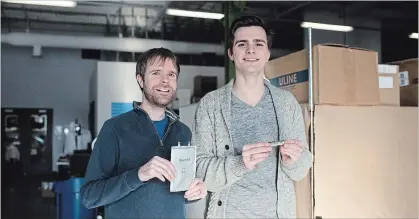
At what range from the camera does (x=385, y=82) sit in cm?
261

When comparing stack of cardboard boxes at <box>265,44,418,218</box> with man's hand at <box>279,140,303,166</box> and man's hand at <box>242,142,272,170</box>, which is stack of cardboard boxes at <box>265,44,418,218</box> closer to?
man's hand at <box>279,140,303,166</box>

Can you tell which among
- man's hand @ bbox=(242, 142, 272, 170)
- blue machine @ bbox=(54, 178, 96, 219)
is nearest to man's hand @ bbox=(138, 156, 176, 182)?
man's hand @ bbox=(242, 142, 272, 170)

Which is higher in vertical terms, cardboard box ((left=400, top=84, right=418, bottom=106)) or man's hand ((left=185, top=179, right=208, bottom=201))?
cardboard box ((left=400, top=84, right=418, bottom=106))

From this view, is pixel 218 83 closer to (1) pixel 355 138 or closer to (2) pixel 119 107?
(2) pixel 119 107

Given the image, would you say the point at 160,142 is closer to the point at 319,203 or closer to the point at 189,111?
the point at 319,203

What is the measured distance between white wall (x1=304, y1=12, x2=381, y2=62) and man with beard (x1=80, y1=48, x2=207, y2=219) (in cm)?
947

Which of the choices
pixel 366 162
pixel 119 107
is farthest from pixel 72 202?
Result: pixel 366 162

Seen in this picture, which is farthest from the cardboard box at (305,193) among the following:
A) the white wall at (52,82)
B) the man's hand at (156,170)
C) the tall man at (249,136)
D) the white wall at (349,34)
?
the white wall at (52,82)

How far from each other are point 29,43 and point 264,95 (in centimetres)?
906

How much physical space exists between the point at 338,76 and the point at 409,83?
868 millimetres

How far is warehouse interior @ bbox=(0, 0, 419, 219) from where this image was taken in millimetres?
2355

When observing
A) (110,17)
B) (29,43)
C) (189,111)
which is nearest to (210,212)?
(189,111)

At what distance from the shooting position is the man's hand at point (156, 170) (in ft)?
3.76

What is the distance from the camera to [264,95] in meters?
1.54
